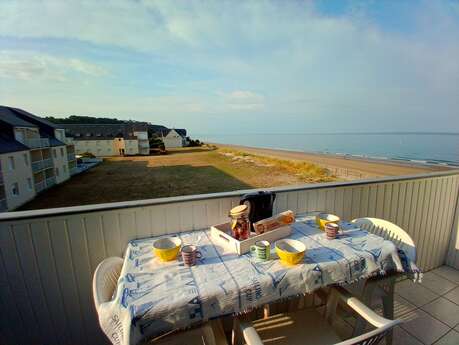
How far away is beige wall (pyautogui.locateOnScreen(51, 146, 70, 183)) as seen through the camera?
6262 millimetres

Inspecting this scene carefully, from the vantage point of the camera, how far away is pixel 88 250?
3.58 feet

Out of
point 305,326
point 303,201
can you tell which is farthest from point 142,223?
point 303,201

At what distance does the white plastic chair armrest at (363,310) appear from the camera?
0.67 metres

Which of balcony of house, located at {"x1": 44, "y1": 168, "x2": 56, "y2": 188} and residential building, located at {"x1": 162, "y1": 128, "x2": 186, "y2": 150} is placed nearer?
balcony of house, located at {"x1": 44, "y1": 168, "x2": 56, "y2": 188}

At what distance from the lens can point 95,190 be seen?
350 inches

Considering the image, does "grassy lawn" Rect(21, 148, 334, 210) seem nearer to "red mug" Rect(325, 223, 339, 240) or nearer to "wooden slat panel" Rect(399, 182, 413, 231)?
"wooden slat panel" Rect(399, 182, 413, 231)

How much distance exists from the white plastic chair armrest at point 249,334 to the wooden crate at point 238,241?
26 cm

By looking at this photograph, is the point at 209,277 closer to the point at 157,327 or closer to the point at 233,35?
the point at 157,327

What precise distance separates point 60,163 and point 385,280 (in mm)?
9116

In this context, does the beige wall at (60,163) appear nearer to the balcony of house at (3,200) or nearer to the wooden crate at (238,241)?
the balcony of house at (3,200)

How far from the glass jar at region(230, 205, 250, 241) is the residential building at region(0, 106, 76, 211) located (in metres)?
3.85

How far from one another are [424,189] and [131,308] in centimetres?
239

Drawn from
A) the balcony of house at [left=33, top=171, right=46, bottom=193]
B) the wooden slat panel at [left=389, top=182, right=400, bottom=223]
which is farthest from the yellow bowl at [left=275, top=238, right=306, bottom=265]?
the balcony of house at [left=33, top=171, right=46, bottom=193]

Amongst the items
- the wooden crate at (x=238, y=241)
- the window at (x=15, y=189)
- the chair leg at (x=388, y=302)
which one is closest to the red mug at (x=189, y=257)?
the wooden crate at (x=238, y=241)
